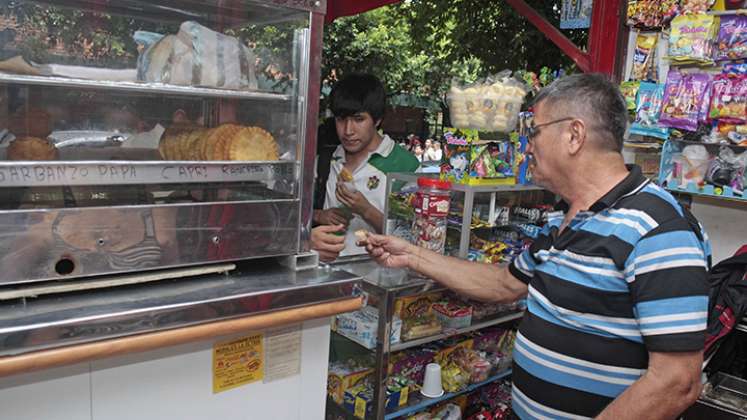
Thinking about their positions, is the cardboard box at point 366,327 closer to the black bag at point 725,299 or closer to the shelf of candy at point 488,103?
the shelf of candy at point 488,103

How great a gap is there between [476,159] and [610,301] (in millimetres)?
963

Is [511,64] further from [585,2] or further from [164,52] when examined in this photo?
[164,52]

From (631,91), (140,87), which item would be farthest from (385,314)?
(631,91)

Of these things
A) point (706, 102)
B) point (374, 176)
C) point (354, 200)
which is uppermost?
point (706, 102)

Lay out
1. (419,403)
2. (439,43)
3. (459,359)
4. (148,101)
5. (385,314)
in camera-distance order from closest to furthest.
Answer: (148,101) → (385,314) → (419,403) → (459,359) → (439,43)

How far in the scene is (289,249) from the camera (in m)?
1.52

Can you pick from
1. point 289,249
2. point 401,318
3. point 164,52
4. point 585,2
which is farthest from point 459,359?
point 585,2

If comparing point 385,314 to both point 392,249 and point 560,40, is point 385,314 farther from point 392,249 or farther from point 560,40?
point 560,40

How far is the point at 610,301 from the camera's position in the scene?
5.02ft

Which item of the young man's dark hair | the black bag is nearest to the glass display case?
the young man's dark hair

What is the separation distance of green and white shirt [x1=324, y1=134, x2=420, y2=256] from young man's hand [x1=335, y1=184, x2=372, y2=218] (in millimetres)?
143

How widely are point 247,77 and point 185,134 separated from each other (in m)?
0.23

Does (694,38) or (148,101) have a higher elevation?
(694,38)

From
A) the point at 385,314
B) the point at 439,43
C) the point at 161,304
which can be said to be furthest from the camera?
the point at 439,43
